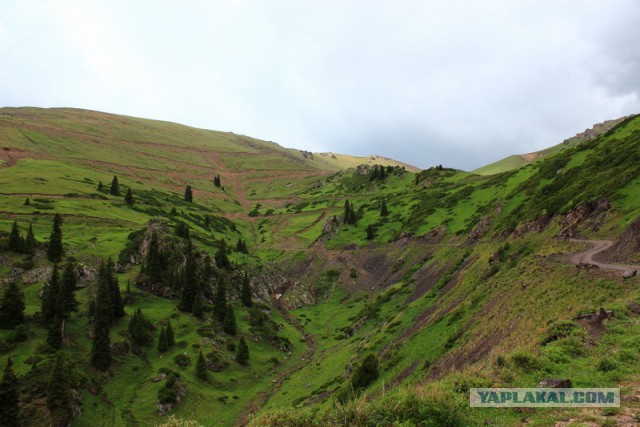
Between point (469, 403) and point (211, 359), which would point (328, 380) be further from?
point (469, 403)

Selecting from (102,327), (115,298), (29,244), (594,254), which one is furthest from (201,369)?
(594,254)

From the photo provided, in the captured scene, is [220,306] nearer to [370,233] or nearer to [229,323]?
[229,323]

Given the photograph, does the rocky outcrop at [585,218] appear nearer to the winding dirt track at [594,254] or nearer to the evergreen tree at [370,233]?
the winding dirt track at [594,254]

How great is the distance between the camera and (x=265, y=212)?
574ft

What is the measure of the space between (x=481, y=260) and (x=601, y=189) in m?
16.2

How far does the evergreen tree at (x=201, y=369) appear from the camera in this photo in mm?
51312

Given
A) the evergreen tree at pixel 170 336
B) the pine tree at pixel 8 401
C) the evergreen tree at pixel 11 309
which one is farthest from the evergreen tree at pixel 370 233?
the pine tree at pixel 8 401

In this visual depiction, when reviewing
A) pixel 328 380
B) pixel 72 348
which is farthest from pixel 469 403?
pixel 72 348

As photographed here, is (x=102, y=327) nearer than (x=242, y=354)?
Yes

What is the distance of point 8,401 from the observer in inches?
1377

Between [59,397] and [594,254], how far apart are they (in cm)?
5578

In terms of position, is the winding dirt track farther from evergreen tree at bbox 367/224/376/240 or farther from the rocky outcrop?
evergreen tree at bbox 367/224/376/240

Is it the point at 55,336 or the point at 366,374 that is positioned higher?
the point at 366,374

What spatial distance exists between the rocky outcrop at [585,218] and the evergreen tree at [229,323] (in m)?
52.1
